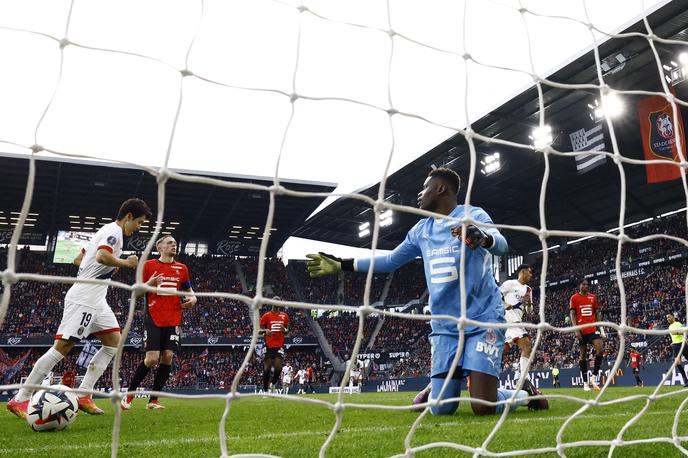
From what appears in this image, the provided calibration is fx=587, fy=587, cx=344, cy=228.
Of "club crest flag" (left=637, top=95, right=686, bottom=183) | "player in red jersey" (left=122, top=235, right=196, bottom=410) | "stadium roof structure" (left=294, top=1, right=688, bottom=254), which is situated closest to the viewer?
"player in red jersey" (left=122, top=235, right=196, bottom=410)

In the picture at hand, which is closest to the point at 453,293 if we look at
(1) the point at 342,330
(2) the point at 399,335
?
(1) the point at 342,330

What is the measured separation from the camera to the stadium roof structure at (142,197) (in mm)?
23438

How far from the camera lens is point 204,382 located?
1045 inches

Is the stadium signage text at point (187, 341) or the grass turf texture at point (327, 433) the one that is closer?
the grass turf texture at point (327, 433)

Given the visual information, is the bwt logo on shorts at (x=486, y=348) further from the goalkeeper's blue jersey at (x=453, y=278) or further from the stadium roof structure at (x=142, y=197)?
the stadium roof structure at (x=142, y=197)

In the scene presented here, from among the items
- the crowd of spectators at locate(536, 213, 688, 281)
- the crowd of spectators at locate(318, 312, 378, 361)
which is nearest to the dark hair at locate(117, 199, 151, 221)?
the crowd of spectators at locate(536, 213, 688, 281)

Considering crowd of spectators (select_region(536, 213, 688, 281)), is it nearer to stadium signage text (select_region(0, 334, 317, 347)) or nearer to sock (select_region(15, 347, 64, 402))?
stadium signage text (select_region(0, 334, 317, 347))

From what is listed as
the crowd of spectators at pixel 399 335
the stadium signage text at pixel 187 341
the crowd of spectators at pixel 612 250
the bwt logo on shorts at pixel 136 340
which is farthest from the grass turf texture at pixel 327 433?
the crowd of spectators at pixel 399 335

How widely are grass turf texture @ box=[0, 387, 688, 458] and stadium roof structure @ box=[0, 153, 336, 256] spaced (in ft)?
54.3

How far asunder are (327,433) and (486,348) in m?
1.36

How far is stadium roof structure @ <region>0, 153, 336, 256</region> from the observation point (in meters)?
23.4

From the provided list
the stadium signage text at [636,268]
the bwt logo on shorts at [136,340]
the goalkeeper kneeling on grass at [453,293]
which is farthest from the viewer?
the bwt logo on shorts at [136,340]

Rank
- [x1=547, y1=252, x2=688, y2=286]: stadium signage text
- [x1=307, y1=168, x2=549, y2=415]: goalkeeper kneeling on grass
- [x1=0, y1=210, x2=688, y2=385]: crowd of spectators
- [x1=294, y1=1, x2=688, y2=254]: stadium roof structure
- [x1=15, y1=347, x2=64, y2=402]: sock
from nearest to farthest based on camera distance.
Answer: [x1=307, y1=168, x2=549, y2=415]: goalkeeper kneeling on grass < [x1=15, y1=347, x2=64, y2=402]: sock < [x1=294, y1=1, x2=688, y2=254]: stadium roof structure < [x1=0, y1=210, x2=688, y2=385]: crowd of spectators < [x1=547, y1=252, x2=688, y2=286]: stadium signage text

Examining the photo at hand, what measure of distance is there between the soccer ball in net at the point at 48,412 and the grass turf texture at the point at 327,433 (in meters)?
0.08
